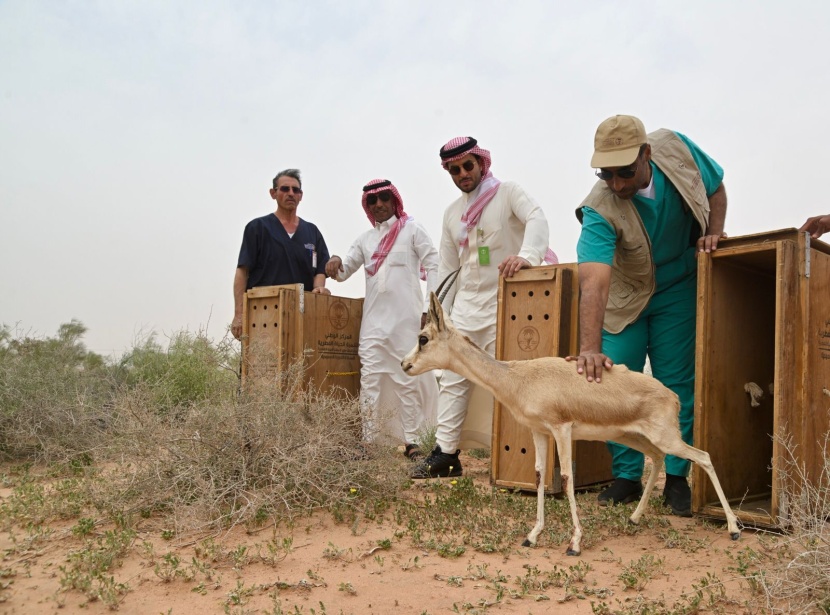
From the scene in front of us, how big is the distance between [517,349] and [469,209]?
1.42m

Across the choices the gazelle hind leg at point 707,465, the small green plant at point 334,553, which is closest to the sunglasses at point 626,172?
the gazelle hind leg at point 707,465

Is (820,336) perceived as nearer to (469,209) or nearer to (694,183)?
(694,183)

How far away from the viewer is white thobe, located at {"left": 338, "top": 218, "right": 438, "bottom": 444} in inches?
274

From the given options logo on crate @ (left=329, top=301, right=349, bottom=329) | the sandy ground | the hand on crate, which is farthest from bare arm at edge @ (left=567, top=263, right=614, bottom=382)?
the hand on crate

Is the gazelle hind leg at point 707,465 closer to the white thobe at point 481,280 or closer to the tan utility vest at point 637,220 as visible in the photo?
the tan utility vest at point 637,220

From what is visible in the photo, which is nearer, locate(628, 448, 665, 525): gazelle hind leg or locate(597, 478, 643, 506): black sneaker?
locate(628, 448, 665, 525): gazelle hind leg

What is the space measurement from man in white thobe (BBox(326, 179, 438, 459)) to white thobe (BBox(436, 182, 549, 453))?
2.81 feet

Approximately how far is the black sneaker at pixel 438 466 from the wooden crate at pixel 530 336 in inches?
24.6

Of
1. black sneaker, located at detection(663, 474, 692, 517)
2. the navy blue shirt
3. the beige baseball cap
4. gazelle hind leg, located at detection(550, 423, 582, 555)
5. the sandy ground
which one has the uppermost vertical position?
the beige baseball cap

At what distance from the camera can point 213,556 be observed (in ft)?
12.0

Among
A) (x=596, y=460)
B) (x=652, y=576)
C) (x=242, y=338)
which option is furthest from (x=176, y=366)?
(x=652, y=576)

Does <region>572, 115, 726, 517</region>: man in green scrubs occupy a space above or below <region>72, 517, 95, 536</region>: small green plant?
above

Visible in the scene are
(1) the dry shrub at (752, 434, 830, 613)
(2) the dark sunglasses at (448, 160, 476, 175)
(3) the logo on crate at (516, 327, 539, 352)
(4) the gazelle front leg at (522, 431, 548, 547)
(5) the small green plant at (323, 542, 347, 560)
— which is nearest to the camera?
(1) the dry shrub at (752, 434, 830, 613)

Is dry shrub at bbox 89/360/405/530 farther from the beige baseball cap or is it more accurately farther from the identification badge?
the identification badge
